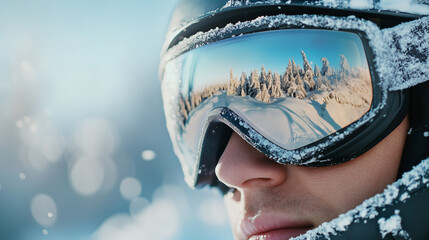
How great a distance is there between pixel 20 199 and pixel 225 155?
21.9ft

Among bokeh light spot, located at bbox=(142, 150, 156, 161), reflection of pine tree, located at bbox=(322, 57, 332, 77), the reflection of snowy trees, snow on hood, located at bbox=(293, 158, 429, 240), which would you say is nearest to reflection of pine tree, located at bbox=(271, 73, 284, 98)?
the reflection of snowy trees

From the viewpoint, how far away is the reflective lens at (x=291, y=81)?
863mm

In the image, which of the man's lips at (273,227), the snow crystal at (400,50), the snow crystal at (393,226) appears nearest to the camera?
the snow crystal at (393,226)

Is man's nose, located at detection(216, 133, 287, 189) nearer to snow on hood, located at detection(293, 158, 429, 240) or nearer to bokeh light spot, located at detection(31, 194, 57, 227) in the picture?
snow on hood, located at detection(293, 158, 429, 240)

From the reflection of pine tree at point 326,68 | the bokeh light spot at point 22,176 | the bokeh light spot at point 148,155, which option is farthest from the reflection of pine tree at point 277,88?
the bokeh light spot at point 22,176

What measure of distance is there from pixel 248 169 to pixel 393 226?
16.6 inches

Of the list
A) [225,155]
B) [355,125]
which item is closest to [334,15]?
[355,125]

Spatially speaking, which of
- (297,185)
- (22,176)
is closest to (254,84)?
Answer: (297,185)

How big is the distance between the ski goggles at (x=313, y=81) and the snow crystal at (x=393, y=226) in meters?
0.19

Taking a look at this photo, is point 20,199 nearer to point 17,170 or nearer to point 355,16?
point 17,170

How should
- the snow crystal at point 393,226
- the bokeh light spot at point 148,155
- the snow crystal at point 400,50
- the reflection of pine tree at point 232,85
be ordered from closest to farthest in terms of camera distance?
the snow crystal at point 393,226 → the snow crystal at point 400,50 → the reflection of pine tree at point 232,85 → the bokeh light spot at point 148,155

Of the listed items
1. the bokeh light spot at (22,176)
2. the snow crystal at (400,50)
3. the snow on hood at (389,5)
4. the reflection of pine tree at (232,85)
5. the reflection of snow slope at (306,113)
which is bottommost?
the bokeh light spot at (22,176)

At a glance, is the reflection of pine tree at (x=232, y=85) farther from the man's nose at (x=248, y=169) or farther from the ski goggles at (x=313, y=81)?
the man's nose at (x=248, y=169)

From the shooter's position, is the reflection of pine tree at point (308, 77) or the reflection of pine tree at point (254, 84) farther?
the reflection of pine tree at point (254, 84)
